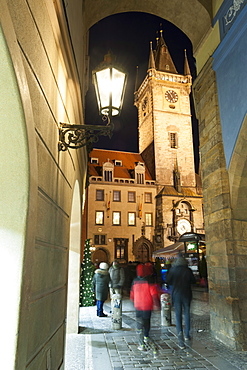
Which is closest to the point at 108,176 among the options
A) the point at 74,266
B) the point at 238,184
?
the point at 74,266

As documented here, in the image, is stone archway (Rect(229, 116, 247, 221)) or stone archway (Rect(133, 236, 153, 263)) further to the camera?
stone archway (Rect(133, 236, 153, 263))

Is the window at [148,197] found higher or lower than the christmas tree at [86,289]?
higher

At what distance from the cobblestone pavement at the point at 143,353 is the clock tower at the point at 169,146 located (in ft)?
89.1

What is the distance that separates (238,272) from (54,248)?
487 centimetres

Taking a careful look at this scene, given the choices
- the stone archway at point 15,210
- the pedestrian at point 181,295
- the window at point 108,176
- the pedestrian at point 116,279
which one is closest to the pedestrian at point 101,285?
the pedestrian at point 116,279

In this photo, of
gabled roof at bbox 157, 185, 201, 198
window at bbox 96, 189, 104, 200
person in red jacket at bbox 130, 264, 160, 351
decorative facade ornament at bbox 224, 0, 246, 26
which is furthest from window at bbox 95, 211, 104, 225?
decorative facade ornament at bbox 224, 0, 246, 26

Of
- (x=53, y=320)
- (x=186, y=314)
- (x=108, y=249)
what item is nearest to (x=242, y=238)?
(x=186, y=314)

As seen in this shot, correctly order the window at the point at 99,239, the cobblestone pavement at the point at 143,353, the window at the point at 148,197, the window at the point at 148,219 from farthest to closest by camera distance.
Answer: the window at the point at 148,197 → the window at the point at 148,219 → the window at the point at 99,239 → the cobblestone pavement at the point at 143,353

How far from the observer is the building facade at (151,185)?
35.2 m

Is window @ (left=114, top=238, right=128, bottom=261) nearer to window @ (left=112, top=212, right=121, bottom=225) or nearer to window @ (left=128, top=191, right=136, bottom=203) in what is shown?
window @ (left=112, top=212, right=121, bottom=225)

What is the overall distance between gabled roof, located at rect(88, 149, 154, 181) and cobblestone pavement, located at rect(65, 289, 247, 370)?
2999cm

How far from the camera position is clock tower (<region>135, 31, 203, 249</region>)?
118 feet

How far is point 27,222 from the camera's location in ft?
6.10

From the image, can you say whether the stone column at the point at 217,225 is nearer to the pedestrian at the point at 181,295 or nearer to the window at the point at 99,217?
the pedestrian at the point at 181,295
